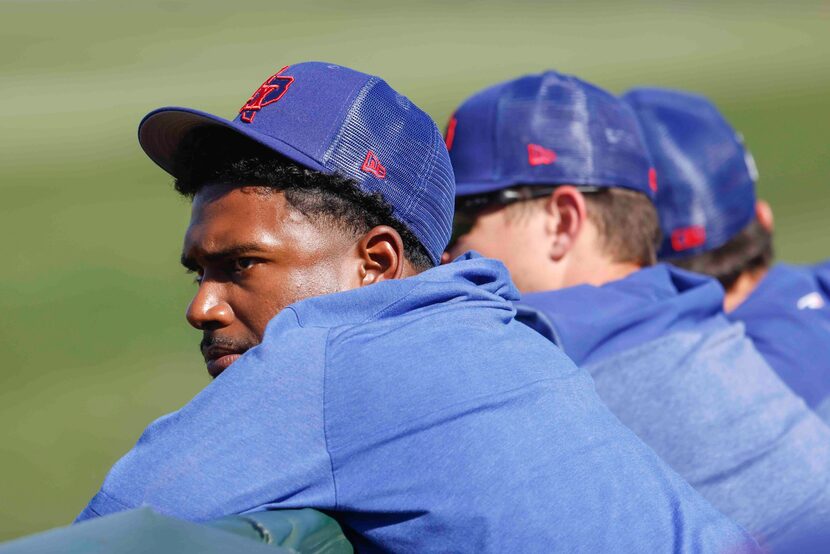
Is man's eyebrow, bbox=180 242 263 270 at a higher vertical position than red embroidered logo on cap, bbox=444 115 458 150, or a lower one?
higher

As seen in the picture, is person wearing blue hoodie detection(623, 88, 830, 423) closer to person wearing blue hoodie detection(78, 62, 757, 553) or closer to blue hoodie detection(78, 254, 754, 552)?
person wearing blue hoodie detection(78, 62, 757, 553)

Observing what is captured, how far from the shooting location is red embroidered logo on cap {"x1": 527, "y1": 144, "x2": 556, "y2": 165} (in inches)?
159

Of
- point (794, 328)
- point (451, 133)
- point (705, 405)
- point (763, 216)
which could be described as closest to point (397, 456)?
point (705, 405)

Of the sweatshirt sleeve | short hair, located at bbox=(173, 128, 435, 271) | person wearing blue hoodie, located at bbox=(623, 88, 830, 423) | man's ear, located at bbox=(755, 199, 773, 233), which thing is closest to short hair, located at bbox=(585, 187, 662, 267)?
person wearing blue hoodie, located at bbox=(623, 88, 830, 423)

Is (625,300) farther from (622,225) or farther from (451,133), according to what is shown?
(451,133)

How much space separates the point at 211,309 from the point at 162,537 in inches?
32.7

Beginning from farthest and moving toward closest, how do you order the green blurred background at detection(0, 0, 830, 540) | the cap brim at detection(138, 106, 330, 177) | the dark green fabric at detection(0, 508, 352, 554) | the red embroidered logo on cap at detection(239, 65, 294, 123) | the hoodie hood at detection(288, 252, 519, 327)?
the green blurred background at detection(0, 0, 830, 540)
the red embroidered logo on cap at detection(239, 65, 294, 123)
the cap brim at detection(138, 106, 330, 177)
the hoodie hood at detection(288, 252, 519, 327)
the dark green fabric at detection(0, 508, 352, 554)

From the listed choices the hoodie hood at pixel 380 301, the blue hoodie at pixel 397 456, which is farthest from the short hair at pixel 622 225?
the blue hoodie at pixel 397 456

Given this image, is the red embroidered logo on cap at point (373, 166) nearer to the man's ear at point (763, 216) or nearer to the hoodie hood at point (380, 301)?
the hoodie hood at point (380, 301)

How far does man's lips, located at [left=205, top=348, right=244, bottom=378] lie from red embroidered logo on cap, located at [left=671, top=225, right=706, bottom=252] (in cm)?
287

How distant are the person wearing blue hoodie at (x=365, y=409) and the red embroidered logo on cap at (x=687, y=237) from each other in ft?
8.71

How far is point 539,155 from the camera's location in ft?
13.3

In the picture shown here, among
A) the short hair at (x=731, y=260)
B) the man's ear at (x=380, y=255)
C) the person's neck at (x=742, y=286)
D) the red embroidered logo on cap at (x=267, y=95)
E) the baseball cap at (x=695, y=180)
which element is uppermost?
the red embroidered logo on cap at (x=267, y=95)

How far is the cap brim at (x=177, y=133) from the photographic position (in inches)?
95.1
